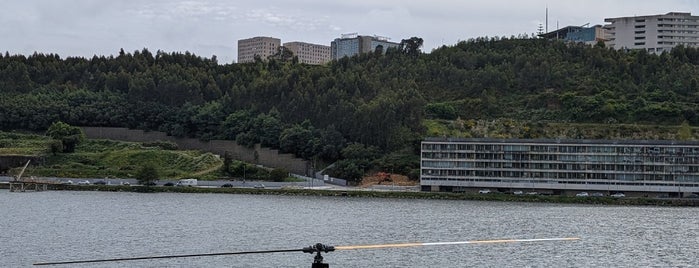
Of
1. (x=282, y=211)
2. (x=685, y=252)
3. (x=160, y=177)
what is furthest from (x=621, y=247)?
(x=160, y=177)

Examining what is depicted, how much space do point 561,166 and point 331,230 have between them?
41.6m

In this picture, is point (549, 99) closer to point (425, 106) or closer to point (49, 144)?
point (425, 106)

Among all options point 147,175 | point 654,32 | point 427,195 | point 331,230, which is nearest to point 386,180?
point 427,195

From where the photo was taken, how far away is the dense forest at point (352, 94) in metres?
111

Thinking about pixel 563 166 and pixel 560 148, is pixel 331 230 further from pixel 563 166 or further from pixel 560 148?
pixel 560 148

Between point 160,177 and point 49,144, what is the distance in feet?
56.1

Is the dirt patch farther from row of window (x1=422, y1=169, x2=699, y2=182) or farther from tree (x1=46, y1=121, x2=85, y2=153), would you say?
tree (x1=46, y1=121, x2=85, y2=153)

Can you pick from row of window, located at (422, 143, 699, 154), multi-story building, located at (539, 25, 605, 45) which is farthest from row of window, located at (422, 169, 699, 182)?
multi-story building, located at (539, 25, 605, 45)

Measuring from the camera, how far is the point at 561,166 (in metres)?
96.6

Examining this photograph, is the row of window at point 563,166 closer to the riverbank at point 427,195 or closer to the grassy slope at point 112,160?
the riverbank at point 427,195

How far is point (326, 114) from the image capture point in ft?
385

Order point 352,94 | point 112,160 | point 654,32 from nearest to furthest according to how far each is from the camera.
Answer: point 112,160, point 352,94, point 654,32

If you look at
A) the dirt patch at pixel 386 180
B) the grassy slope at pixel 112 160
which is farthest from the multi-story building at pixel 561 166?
the grassy slope at pixel 112 160

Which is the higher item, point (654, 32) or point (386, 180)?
point (654, 32)
